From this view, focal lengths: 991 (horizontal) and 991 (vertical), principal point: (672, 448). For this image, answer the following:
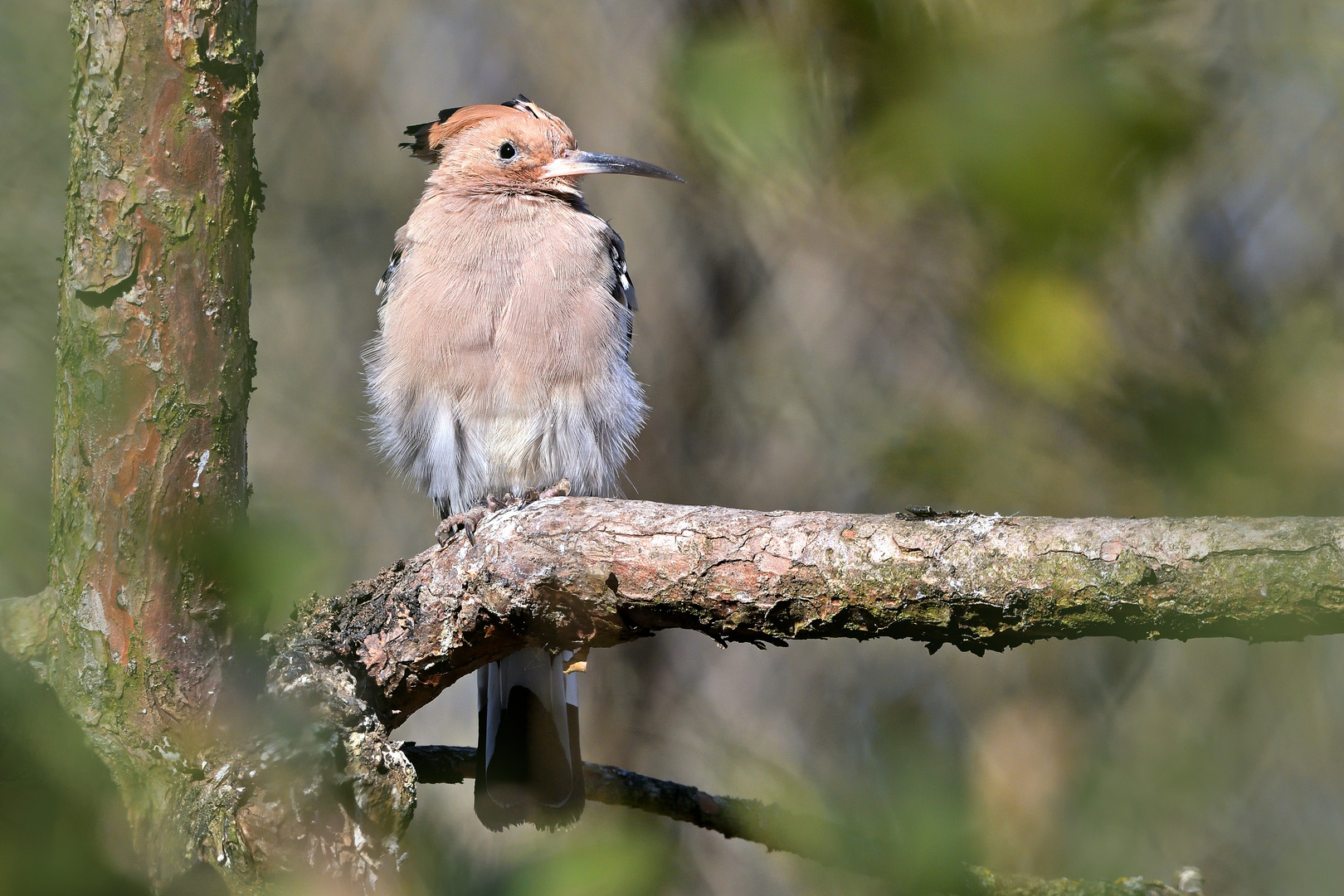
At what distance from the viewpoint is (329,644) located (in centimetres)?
227

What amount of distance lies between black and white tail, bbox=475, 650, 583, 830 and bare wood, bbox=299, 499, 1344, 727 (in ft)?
2.22

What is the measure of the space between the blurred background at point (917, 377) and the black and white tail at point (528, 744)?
0.15 metres

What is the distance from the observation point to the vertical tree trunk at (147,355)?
1.77 m

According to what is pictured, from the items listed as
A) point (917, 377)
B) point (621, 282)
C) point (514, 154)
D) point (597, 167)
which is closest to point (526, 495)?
point (621, 282)

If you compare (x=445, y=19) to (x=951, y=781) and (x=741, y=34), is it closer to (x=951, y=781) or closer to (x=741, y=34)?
(x=741, y=34)

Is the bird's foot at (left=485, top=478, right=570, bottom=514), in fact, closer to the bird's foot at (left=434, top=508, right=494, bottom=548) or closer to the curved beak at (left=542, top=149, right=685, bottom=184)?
the bird's foot at (left=434, top=508, right=494, bottom=548)

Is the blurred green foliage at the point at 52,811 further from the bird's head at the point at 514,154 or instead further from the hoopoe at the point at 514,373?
the bird's head at the point at 514,154

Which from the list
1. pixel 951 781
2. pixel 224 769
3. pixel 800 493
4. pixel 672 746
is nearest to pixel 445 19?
pixel 800 493

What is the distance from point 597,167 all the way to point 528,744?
2.02 m

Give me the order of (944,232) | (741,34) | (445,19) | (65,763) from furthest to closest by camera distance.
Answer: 1. (445,19)
2. (944,232)
3. (741,34)
4. (65,763)

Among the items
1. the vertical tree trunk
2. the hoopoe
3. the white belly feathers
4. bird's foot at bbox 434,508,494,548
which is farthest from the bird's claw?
the vertical tree trunk

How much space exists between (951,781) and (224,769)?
3.91ft

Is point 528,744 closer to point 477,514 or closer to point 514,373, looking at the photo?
point 477,514

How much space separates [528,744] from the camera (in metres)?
3.14
